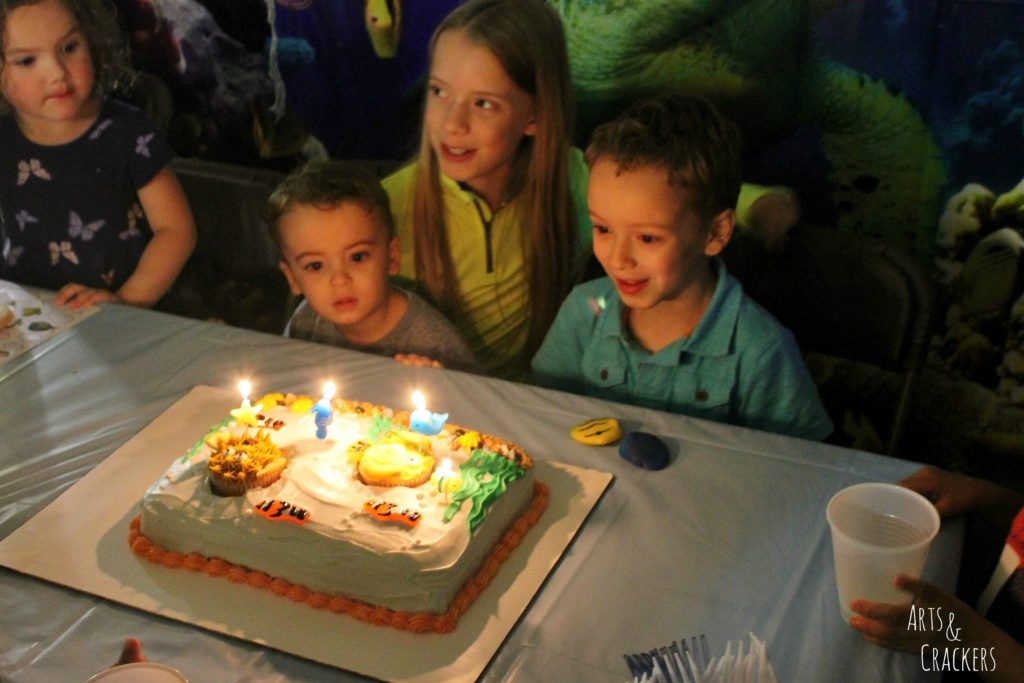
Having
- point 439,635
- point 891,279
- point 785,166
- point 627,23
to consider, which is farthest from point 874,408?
point 439,635

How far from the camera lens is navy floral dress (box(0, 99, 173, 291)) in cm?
289

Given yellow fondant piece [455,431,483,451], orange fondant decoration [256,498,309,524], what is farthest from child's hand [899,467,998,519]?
orange fondant decoration [256,498,309,524]

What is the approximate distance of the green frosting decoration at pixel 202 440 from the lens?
80.1 inches

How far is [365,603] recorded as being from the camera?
1810 mm

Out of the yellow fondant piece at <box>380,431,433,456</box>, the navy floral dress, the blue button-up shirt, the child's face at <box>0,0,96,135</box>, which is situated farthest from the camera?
the navy floral dress

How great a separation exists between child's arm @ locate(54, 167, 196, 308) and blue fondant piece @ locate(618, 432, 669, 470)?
1.49 metres

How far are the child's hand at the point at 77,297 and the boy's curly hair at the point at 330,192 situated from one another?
0.56 metres

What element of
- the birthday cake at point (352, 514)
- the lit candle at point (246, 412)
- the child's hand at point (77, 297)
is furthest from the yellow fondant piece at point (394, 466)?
the child's hand at point (77, 297)

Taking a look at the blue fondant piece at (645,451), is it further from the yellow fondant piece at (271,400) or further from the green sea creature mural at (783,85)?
the yellow fondant piece at (271,400)

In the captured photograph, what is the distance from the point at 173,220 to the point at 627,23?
4.62 feet

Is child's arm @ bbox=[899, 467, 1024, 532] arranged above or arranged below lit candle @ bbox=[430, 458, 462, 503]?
below

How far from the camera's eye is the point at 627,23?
2.22 meters

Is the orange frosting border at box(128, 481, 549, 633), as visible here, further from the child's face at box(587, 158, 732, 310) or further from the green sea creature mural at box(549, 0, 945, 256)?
the green sea creature mural at box(549, 0, 945, 256)

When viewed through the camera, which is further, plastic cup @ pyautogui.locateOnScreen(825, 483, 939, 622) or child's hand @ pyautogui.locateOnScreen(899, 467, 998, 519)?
child's hand @ pyautogui.locateOnScreen(899, 467, 998, 519)
